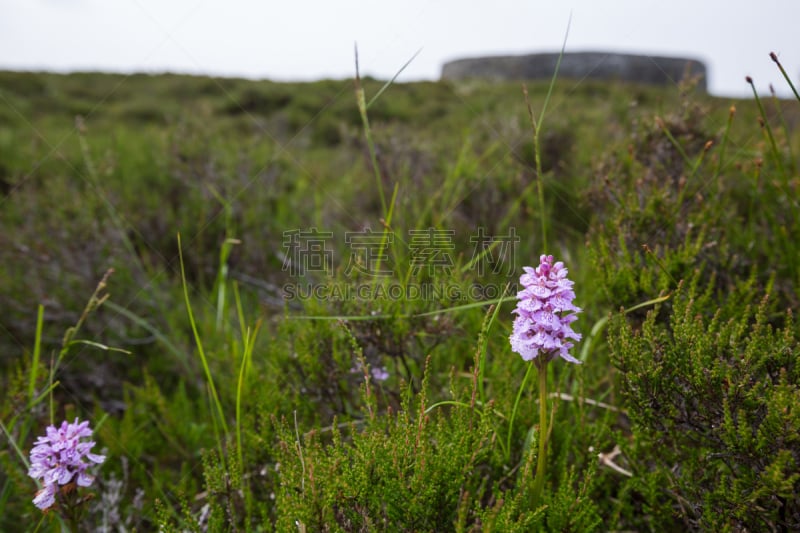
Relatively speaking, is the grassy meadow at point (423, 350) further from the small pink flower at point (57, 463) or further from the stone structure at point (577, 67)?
the stone structure at point (577, 67)

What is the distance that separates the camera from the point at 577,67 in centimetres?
2633

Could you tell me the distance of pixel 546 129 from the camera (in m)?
5.11

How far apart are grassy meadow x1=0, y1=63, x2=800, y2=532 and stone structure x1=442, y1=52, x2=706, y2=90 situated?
21163 mm

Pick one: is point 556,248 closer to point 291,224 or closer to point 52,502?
point 291,224

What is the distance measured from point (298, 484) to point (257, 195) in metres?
3.58

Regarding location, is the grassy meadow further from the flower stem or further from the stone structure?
the stone structure

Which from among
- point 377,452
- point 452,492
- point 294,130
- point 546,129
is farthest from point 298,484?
point 294,130

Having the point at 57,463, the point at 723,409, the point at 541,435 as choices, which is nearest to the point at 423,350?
the point at 541,435

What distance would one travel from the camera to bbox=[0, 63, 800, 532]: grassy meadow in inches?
50.7

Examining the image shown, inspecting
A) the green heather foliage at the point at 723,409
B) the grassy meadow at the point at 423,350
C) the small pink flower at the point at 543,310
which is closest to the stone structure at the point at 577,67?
the grassy meadow at the point at 423,350

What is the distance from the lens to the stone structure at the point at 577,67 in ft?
80.5

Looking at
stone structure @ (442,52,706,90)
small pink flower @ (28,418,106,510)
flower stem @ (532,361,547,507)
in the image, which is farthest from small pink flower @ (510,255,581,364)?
stone structure @ (442,52,706,90)

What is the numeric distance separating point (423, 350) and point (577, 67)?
27.9m

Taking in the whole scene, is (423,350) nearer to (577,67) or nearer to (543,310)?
(543,310)
